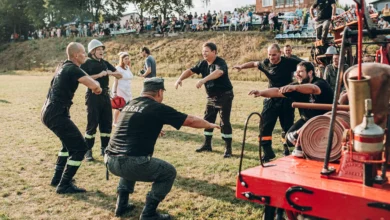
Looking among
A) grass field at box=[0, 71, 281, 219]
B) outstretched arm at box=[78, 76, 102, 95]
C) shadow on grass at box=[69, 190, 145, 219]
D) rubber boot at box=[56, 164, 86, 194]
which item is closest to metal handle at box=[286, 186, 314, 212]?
grass field at box=[0, 71, 281, 219]

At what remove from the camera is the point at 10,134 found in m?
10.2

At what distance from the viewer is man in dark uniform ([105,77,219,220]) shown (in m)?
4.71

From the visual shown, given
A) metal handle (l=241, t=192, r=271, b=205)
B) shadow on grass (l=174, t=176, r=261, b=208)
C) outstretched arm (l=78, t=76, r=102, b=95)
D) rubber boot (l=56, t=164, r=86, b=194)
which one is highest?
outstretched arm (l=78, t=76, r=102, b=95)

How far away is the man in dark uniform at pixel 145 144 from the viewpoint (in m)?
4.71

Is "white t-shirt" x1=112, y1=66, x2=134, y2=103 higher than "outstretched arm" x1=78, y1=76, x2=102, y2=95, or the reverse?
"outstretched arm" x1=78, y1=76, x2=102, y2=95

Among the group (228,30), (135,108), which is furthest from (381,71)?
(228,30)

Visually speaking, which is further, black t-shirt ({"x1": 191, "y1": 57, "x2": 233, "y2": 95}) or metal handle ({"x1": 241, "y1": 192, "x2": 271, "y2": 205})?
black t-shirt ({"x1": 191, "y1": 57, "x2": 233, "y2": 95})

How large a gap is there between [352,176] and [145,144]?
2.41 meters

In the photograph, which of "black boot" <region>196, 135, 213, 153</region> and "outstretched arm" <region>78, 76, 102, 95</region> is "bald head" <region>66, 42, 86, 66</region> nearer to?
"outstretched arm" <region>78, 76, 102, 95</region>

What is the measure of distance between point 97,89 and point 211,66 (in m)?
2.76

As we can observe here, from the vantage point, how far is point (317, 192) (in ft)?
9.48

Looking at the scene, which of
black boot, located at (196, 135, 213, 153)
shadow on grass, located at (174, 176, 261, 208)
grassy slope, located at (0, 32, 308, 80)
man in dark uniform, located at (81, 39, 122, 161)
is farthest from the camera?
grassy slope, located at (0, 32, 308, 80)

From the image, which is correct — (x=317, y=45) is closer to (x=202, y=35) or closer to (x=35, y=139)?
(x=35, y=139)

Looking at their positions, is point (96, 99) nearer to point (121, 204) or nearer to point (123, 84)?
point (123, 84)
